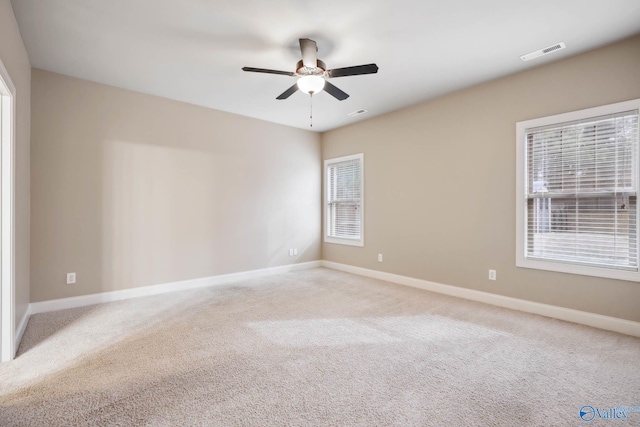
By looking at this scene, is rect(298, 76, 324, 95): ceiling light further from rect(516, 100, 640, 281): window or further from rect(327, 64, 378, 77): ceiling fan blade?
rect(516, 100, 640, 281): window

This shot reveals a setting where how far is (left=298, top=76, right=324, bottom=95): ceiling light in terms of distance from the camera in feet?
9.62

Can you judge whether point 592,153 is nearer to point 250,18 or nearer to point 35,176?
point 250,18

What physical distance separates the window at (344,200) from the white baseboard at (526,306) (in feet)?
2.93

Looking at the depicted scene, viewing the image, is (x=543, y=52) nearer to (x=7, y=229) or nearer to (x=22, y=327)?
(x=7, y=229)

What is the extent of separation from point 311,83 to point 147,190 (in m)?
2.75

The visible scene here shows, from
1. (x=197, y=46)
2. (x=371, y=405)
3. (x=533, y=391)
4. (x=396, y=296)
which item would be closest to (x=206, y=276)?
(x=396, y=296)

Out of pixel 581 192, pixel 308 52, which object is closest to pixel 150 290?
pixel 308 52

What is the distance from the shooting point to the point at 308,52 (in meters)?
2.81

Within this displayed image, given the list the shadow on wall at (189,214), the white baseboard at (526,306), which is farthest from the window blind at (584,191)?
the shadow on wall at (189,214)

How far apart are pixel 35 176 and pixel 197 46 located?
2.35m

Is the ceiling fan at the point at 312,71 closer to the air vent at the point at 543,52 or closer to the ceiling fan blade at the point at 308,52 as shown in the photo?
the ceiling fan blade at the point at 308,52

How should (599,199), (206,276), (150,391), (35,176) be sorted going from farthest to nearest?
(206,276)
(35,176)
(599,199)
(150,391)

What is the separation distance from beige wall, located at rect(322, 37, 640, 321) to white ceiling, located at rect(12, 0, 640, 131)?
30cm

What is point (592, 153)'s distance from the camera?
3.11m
